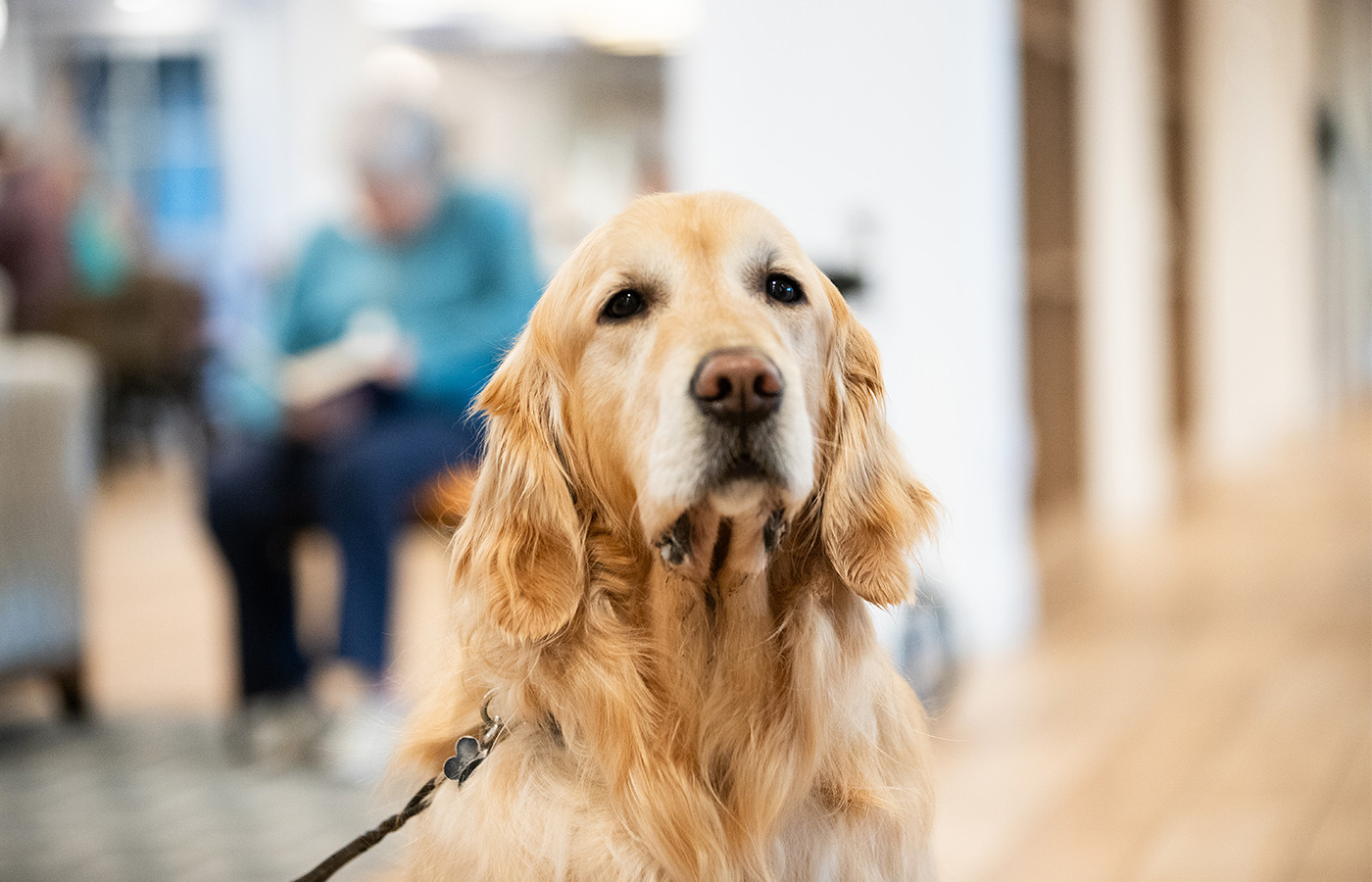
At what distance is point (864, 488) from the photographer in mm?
1104

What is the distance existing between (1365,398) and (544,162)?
7030 millimetres

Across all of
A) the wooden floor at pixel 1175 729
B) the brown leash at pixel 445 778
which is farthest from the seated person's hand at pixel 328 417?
the brown leash at pixel 445 778

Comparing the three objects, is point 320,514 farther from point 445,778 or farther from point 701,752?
point 701,752

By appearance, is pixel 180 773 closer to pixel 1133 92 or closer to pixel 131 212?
pixel 1133 92

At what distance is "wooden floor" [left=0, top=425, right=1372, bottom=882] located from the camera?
1968 mm

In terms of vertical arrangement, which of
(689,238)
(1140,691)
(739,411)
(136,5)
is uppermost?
(136,5)

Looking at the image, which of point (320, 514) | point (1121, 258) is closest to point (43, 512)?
point (320, 514)

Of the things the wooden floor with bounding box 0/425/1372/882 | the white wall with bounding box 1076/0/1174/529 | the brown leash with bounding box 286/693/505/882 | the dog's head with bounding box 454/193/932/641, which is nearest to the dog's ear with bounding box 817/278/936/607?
the dog's head with bounding box 454/193/932/641

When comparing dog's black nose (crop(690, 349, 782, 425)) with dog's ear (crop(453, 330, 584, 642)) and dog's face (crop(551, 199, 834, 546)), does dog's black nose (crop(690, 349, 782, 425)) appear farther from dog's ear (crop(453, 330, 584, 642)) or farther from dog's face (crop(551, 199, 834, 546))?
dog's ear (crop(453, 330, 584, 642))

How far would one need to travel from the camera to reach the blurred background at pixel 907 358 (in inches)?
89.2

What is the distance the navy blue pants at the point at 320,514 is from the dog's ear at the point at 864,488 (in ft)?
4.68

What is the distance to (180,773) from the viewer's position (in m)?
2.40

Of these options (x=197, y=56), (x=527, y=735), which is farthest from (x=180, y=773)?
(x=197, y=56)

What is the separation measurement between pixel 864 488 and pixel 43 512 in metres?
2.20
